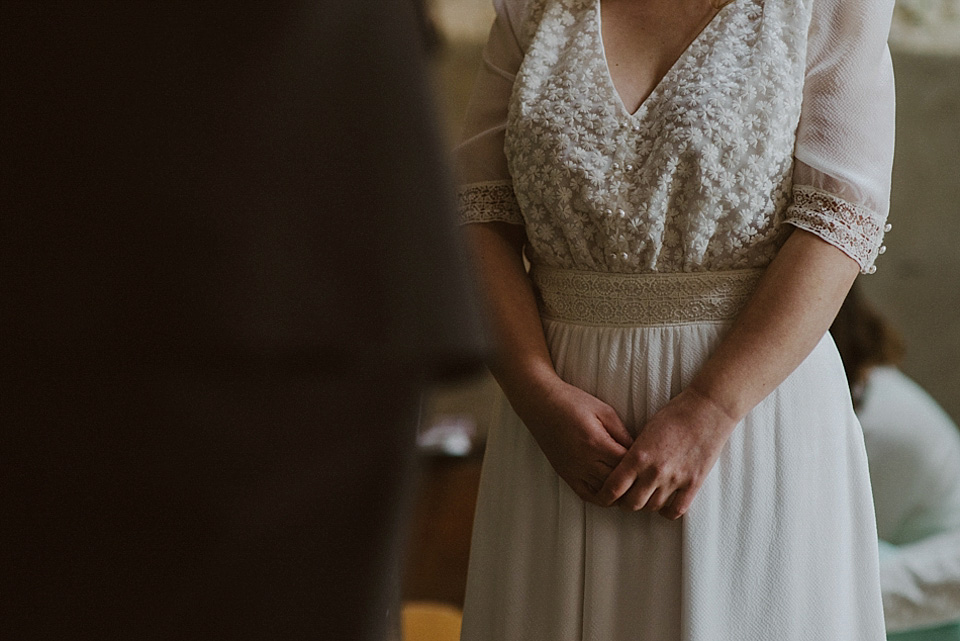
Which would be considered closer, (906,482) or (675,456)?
(675,456)

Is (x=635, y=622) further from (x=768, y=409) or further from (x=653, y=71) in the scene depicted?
(x=653, y=71)

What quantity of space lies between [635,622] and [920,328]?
2918 millimetres

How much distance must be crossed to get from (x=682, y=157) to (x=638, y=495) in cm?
50

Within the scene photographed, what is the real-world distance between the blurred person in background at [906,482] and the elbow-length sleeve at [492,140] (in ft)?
3.99

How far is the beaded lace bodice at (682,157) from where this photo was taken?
1.41 metres

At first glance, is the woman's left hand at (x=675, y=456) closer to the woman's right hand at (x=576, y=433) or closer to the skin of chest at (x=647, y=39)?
the woman's right hand at (x=576, y=433)

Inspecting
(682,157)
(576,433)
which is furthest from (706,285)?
(576,433)

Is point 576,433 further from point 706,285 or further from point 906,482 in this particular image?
point 906,482

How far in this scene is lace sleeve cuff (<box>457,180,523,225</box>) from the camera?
1.67 meters

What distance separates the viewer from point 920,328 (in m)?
3.89

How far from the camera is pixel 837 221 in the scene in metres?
1.40

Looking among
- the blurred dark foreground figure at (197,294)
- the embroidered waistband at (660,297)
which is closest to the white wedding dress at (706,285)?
the embroidered waistband at (660,297)

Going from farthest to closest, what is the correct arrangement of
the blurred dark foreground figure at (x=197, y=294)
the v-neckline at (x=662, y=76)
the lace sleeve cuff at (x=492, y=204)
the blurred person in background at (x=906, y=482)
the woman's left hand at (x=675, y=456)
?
the blurred person in background at (x=906, y=482), the lace sleeve cuff at (x=492, y=204), the v-neckline at (x=662, y=76), the woman's left hand at (x=675, y=456), the blurred dark foreground figure at (x=197, y=294)

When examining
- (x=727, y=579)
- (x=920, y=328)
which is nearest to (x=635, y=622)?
(x=727, y=579)
